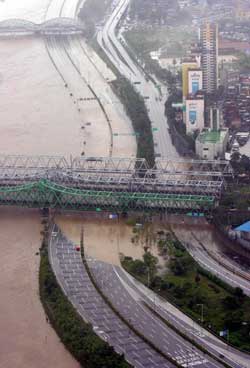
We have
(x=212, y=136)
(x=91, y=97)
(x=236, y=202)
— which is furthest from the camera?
(x=91, y=97)

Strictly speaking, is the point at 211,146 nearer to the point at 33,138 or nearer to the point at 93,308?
the point at 33,138

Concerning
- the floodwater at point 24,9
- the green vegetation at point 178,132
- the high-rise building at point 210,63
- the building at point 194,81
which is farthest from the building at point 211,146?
the floodwater at point 24,9

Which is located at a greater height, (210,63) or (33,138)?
(210,63)

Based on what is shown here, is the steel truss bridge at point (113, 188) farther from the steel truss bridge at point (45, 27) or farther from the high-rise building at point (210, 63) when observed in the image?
the steel truss bridge at point (45, 27)

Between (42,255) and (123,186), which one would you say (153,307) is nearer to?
(42,255)

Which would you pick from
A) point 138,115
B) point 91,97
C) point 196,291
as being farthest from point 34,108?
point 196,291

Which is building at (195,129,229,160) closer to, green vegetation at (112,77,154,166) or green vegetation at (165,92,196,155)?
green vegetation at (165,92,196,155)
